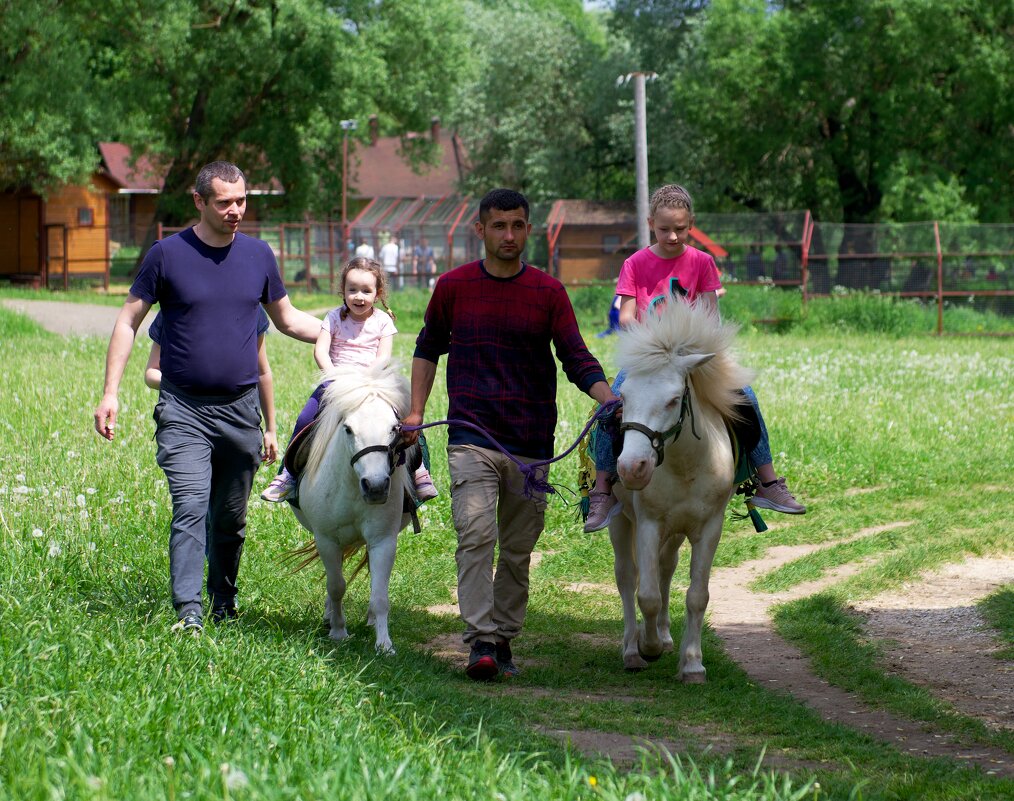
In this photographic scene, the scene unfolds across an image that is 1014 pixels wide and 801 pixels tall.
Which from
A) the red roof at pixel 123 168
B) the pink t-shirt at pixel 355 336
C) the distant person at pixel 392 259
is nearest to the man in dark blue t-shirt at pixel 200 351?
the pink t-shirt at pixel 355 336

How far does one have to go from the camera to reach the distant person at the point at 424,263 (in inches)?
1593

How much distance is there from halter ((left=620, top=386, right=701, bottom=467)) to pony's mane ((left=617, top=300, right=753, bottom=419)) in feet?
0.62

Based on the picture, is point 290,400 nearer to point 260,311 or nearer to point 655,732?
point 260,311

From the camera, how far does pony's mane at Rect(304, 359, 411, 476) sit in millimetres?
6719

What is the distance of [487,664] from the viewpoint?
641cm

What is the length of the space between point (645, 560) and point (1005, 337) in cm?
2508

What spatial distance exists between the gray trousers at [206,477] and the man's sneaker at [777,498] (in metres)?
2.87

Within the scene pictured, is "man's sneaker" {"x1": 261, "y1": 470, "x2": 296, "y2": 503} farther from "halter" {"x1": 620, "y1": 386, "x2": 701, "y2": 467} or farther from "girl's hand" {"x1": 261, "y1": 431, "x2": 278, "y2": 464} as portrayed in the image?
"halter" {"x1": 620, "y1": 386, "x2": 701, "y2": 467}

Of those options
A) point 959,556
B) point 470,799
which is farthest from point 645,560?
point 959,556

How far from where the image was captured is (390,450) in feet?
A: 21.6

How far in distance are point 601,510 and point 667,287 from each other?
1292 mm

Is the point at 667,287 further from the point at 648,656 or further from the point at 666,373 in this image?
the point at 648,656

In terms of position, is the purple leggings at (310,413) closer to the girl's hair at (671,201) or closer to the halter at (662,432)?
the halter at (662,432)

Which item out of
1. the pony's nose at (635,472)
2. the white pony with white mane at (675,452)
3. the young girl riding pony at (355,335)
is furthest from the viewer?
the young girl riding pony at (355,335)
